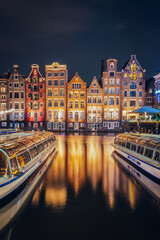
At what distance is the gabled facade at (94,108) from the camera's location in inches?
2254

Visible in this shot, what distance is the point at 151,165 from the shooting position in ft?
37.1

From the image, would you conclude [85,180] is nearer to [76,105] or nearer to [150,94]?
[76,105]

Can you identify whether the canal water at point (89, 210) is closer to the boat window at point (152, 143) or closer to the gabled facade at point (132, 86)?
the boat window at point (152, 143)

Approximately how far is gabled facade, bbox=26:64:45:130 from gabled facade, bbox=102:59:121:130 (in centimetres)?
2039

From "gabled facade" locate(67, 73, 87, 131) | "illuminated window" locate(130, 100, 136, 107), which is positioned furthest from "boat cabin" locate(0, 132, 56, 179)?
"illuminated window" locate(130, 100, 136, 107)

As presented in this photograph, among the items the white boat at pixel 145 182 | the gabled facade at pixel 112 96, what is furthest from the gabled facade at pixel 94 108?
the white boat at pixel 145 182

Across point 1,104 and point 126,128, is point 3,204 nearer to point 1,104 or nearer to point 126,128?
point 126,128

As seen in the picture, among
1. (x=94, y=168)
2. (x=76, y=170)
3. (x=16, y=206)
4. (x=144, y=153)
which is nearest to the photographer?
(x=16, y=206)

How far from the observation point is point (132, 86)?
5744 centimetres

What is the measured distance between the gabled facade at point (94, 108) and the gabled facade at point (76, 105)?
1.63 metres

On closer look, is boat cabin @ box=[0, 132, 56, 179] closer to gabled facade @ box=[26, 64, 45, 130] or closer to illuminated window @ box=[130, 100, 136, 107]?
gabled facade @ box=[26, 64, 45, 130]

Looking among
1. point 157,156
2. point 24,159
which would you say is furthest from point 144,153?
point 24,159

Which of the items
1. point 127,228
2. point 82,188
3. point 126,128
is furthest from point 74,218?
point 126,128

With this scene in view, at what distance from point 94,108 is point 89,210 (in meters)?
50.4
